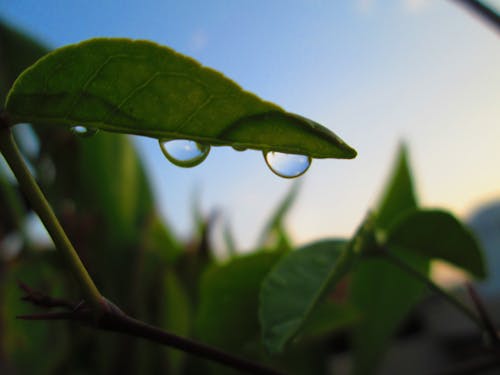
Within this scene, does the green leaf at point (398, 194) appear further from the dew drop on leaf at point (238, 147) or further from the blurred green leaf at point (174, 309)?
the dew drop on leaf at point (238, 147)

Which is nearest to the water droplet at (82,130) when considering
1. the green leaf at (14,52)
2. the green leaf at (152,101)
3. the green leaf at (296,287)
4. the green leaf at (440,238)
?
the green leaf at (152,101)

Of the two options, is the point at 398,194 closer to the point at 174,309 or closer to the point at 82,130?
the point at 174,309

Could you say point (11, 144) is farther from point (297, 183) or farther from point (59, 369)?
point (297, 183)

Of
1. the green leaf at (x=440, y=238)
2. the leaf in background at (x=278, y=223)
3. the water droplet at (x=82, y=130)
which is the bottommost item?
the leaf in background at (x=278, y=223)

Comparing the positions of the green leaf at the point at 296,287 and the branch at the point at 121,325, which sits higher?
the green leaf at the point at 296,287

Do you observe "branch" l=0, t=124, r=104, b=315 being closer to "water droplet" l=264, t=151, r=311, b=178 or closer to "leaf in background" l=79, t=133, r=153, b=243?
"water droplet" l=264, t=151, r=311, b=178

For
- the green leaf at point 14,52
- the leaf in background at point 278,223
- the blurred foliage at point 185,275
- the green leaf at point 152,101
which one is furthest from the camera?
the green leaf at point 14,52

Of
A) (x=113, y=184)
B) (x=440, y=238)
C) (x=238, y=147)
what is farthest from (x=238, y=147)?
(x=113, y=184)
